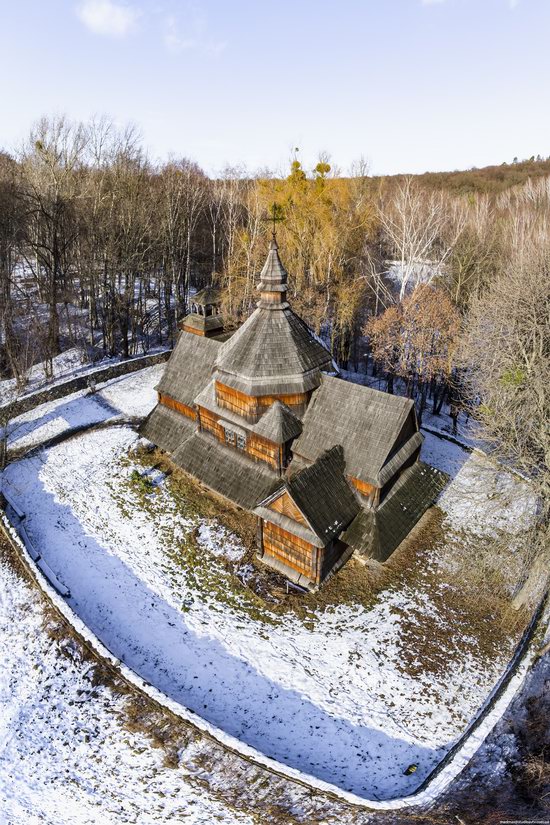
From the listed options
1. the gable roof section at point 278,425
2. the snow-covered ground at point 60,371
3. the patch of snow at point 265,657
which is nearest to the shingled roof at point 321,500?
the gable roof section at point 278,425

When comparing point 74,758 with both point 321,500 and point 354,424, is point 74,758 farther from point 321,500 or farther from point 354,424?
point 354,424

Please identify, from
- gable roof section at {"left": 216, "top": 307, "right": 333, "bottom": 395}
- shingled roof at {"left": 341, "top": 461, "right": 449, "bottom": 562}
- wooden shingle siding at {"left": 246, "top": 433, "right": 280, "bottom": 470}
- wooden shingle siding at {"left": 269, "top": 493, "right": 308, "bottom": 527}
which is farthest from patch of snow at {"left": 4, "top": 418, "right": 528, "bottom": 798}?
gable roof section at {"left": 216, "top": 307, "right": 333, "bottom": 395}

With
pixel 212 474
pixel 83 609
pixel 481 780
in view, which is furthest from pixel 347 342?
pixel 481 780

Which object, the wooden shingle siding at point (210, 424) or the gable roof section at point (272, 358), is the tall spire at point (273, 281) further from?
the wooden shingle siding at point (210, 424)

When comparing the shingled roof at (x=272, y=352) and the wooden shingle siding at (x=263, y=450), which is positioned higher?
the shingled roof at (x=272, y=352)

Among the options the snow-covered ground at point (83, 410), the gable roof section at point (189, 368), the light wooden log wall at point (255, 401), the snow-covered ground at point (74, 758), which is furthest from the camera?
the snow-covered ground at point (83, 410)

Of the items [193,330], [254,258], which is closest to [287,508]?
[193,330]
